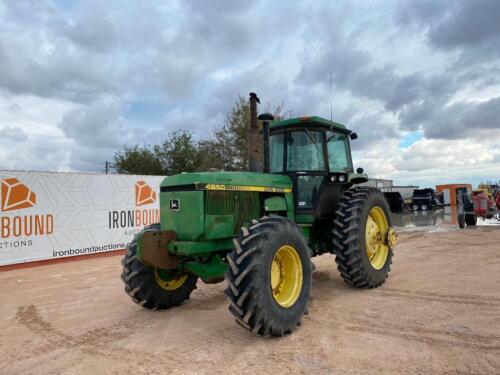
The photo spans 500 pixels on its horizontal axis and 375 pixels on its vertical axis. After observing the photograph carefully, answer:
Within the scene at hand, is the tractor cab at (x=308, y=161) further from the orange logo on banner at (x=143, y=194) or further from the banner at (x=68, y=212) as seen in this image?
the orange logo on banner at (x=143, y=194)

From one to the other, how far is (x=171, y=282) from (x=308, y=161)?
265 cm

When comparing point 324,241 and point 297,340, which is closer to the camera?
point 297,340

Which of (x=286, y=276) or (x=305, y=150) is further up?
(x=305, y=150)

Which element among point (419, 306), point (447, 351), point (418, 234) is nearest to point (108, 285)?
point (419, 306)

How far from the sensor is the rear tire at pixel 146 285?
17.5 ft

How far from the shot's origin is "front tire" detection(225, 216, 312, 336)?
4070 mm

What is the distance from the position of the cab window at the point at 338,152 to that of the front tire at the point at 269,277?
210cm

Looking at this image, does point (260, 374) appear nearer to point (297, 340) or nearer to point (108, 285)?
point (297, 340)

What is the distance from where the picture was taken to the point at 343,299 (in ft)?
19.2

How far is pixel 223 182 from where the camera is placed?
5.11 meters

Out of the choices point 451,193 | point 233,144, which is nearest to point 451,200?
point 451,193

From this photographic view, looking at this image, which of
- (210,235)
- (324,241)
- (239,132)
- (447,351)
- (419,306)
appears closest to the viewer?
(447,351)

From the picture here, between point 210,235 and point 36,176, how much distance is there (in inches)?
301

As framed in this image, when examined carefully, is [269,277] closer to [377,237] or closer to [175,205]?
[175,205]
